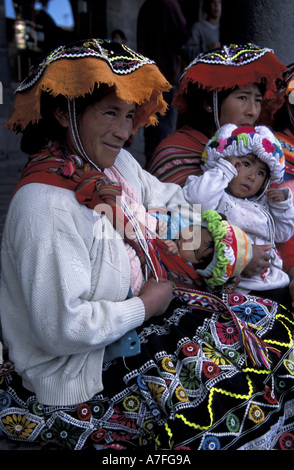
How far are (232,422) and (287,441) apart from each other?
310 millimetres

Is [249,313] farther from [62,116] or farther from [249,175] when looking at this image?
[62,116]

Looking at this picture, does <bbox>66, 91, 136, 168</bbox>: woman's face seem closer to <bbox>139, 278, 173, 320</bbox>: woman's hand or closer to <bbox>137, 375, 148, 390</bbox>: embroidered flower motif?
<bbox>139, 278, 173, 320</bbox>: woman's hand

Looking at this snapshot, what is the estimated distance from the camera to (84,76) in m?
1.81

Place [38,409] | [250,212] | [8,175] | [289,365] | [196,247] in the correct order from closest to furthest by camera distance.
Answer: [38,409] < [289,365] < [196,247] < [250,212] < [8,175]

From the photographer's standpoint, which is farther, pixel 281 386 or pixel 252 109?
pixel 252 109

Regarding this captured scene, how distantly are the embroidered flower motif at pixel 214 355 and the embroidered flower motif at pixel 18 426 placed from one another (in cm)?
75

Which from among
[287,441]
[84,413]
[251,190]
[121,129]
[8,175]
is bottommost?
[8,175]

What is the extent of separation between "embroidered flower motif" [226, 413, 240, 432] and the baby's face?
0.77m

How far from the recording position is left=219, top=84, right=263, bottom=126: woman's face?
3016 mm

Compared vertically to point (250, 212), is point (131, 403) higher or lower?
lower

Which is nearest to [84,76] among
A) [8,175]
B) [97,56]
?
[97,56]

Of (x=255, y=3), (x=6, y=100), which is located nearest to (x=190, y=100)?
(x=255, y=3)

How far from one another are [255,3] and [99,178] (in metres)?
2.87

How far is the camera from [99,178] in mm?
1924
